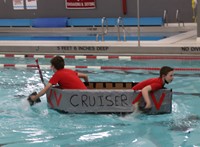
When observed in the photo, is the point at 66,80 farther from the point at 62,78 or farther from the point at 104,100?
the point at 104,100

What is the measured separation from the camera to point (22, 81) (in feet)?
30.7

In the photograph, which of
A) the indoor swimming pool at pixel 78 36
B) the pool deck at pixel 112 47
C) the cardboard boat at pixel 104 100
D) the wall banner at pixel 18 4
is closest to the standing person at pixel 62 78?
the cardboard boat at pixel 104 100

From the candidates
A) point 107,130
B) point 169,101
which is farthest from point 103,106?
point 169,101

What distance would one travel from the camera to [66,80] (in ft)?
21.5

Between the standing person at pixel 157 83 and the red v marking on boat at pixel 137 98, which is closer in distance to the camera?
the standing person at pixel 157 83

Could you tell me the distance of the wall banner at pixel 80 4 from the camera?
20062mm

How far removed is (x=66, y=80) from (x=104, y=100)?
67cm

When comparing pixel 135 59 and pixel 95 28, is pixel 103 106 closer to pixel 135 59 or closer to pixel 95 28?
pixel 135 59

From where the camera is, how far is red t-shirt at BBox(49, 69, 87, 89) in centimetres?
650

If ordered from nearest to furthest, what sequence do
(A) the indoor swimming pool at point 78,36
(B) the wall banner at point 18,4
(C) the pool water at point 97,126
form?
(C) the pool water at point 97,126 → (A) the indoor swimming pool at point 78,36 → (B) the wall banner at point 18,4

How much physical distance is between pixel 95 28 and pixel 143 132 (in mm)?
12998

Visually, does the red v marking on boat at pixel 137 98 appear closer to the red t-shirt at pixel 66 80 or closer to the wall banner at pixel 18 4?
the red t-shirt at pixel 66 80

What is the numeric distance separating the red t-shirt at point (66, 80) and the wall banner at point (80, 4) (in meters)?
13.8

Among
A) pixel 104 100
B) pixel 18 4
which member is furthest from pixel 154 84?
pixel 18 4
